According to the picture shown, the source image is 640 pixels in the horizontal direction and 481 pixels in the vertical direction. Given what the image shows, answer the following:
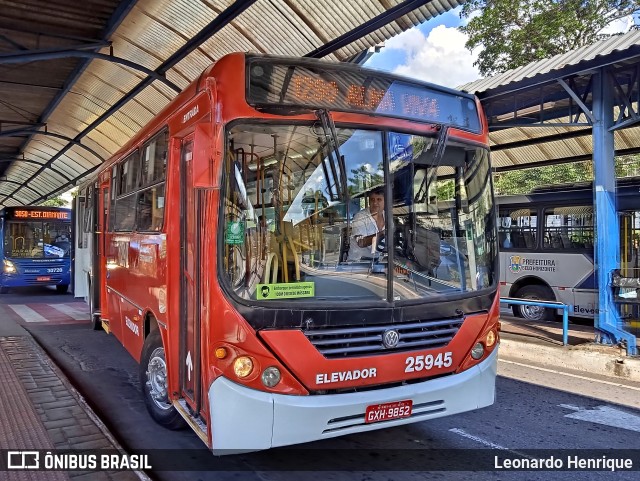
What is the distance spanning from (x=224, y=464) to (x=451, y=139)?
3.06 meters

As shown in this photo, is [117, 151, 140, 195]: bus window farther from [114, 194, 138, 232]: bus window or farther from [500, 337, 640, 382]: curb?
[500, 337, 640, 382]: curb

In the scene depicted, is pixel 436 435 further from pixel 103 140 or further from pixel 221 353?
pixel 103 140

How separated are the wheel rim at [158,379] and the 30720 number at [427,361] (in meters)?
2.10

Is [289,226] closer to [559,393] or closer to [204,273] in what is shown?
[204,273]

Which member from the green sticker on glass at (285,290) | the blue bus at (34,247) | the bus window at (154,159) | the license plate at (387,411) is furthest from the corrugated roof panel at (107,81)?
the license plate at (387,411)

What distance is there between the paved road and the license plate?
0.53 meters

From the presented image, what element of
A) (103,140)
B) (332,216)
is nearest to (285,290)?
(332,216)

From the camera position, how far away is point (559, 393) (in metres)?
6.10

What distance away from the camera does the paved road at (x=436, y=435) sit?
155 inches

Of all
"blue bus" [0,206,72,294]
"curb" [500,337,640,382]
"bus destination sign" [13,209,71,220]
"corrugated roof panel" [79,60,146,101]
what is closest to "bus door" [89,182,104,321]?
"corrugated roof panel" [79,60,146,101]

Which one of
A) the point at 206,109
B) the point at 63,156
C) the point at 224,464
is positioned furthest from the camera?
the point at 63,156

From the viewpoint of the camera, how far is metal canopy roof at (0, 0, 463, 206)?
8.23m

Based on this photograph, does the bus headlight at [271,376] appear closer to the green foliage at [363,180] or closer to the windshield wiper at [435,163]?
the green foliage at [363,180]

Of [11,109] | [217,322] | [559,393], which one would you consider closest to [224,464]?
[217,322]
